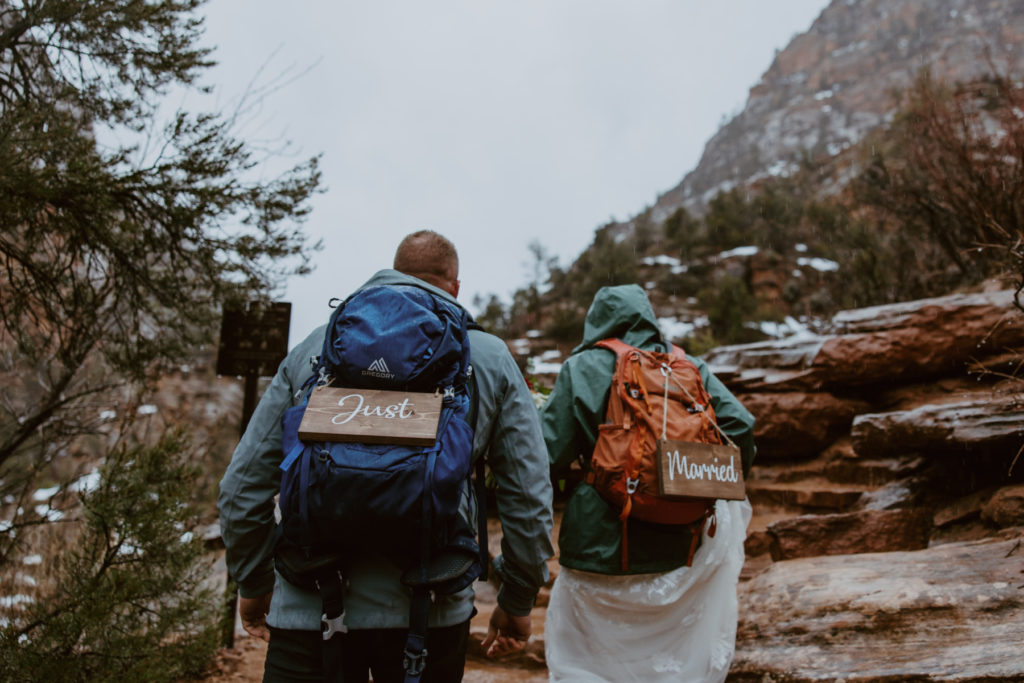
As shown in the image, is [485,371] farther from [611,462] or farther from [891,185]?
[891,185]

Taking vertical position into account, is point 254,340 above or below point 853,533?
above

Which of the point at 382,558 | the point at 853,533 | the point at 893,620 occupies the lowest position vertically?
the point at 893,620

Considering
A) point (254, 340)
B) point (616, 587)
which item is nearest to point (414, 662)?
point (616, 587)

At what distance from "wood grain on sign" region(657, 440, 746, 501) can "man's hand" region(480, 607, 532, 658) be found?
896 mm

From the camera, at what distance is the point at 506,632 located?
6.12ft

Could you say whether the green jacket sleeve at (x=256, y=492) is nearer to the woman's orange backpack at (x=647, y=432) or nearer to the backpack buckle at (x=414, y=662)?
the backpack buckle at (x=414, y=662)

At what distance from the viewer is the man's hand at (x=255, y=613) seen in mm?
1812

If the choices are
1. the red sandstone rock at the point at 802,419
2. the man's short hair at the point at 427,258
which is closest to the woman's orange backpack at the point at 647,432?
the man's short hair at the point at 427,258

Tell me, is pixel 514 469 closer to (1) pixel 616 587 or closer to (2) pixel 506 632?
(2) pixel 506 632

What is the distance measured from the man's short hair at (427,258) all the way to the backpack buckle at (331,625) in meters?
1.01

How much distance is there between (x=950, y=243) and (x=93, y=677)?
30.5 ft

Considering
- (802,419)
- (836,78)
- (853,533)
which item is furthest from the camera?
(836,78)

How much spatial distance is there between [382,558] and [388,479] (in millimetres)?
270

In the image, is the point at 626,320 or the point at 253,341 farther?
the point at 253,341
